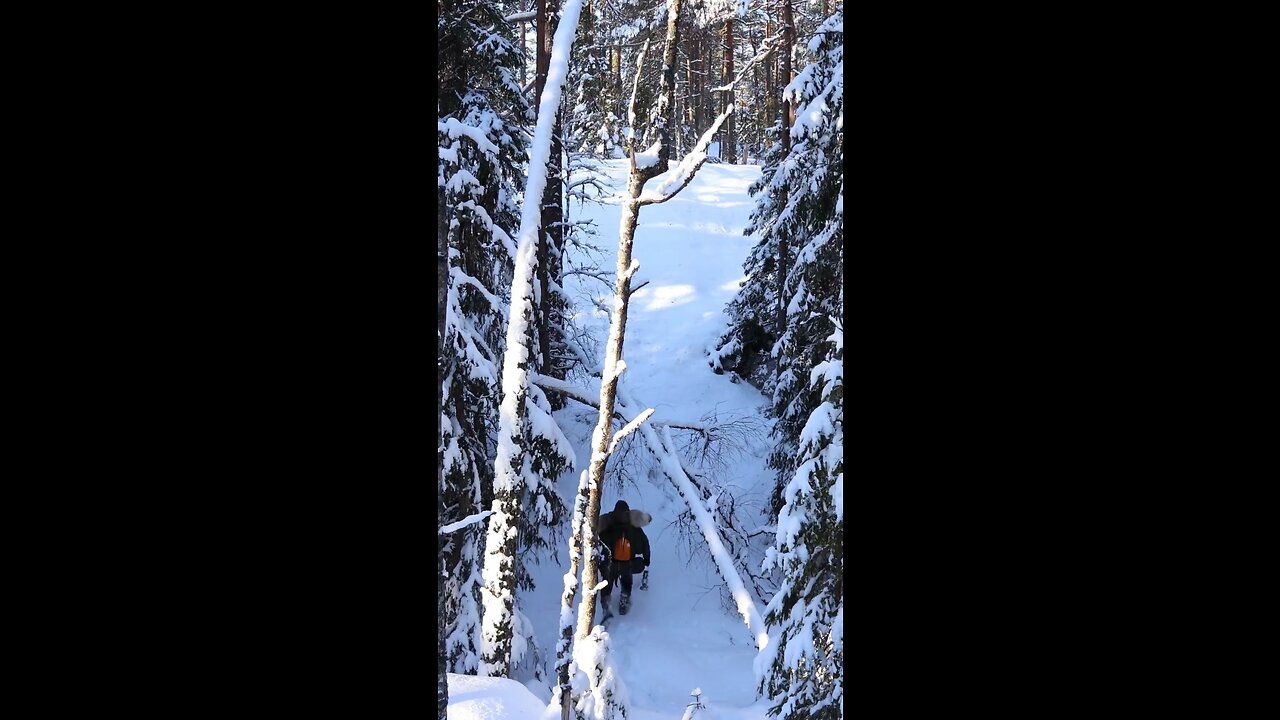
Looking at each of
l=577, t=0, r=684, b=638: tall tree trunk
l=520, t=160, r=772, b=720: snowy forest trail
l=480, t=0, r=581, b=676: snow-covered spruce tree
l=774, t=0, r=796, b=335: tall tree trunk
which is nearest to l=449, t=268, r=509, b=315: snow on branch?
l=480, t=0, r=581, b=676: snow-covered spruce tree

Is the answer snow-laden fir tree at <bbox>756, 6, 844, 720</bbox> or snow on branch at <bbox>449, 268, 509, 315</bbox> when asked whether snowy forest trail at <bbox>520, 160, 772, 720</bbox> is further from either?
snow on branch at <bbox>449, 268, 509, 315</bbox>

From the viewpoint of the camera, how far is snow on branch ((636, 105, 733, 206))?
140 inches

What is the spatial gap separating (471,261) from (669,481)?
5.75 ft

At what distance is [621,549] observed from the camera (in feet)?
17.7

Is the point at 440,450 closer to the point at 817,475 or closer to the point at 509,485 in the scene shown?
the point at 817,475

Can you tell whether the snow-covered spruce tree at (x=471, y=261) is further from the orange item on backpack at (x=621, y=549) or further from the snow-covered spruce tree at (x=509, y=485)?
the orange item on backpack at (x=621, y=549)

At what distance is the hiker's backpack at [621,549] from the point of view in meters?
5.38

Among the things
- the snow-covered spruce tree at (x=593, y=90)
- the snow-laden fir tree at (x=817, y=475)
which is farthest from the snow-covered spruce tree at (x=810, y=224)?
the snow-covered spruce tree at (x=593, y=90)

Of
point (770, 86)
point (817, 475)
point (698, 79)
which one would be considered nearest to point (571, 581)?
point (817, 475)

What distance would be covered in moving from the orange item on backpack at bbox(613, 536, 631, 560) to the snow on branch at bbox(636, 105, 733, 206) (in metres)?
2.11
